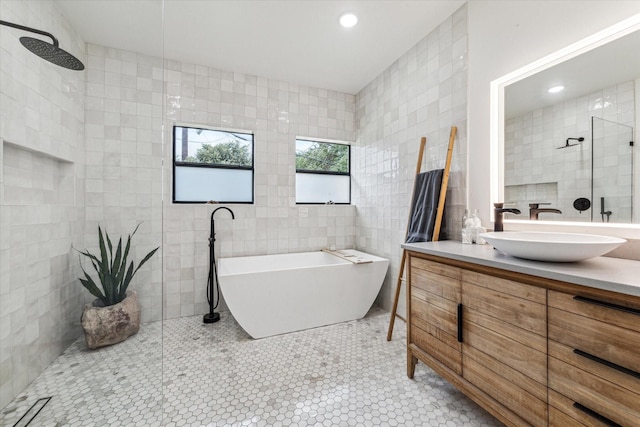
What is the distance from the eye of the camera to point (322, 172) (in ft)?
11.5

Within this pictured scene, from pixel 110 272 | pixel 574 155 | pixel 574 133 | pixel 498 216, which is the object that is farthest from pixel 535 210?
pixel 110 272

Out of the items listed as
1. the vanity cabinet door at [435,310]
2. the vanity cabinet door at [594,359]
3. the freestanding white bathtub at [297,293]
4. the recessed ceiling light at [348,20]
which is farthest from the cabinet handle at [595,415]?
the recessed ceiling light at [348,20]

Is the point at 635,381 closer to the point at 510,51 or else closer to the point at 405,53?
the point at 510,51

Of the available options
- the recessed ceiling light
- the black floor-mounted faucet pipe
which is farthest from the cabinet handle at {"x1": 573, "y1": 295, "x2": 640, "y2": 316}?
the black floor-mounted faucet pipe

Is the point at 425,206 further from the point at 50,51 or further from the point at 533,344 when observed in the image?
the point at 50,51

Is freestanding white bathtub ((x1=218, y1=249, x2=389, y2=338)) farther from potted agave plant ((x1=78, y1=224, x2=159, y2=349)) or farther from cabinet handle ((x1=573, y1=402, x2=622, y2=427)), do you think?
cabinet handle ((x1=573, y1=402, x2=622, y2=427))

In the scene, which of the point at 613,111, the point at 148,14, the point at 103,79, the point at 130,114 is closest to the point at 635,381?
the point at 613,111

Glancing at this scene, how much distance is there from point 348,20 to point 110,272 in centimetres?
244

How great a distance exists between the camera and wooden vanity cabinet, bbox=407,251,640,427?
2.77ft

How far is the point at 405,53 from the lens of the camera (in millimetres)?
2572

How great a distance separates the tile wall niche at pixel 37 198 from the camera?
49.8 inches

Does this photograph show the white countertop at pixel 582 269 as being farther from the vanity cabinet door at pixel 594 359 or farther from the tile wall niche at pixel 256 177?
the tile wall niche at pixel 256 177

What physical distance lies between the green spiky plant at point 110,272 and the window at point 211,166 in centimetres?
141

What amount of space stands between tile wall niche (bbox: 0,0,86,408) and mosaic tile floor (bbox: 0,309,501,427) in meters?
0.17
